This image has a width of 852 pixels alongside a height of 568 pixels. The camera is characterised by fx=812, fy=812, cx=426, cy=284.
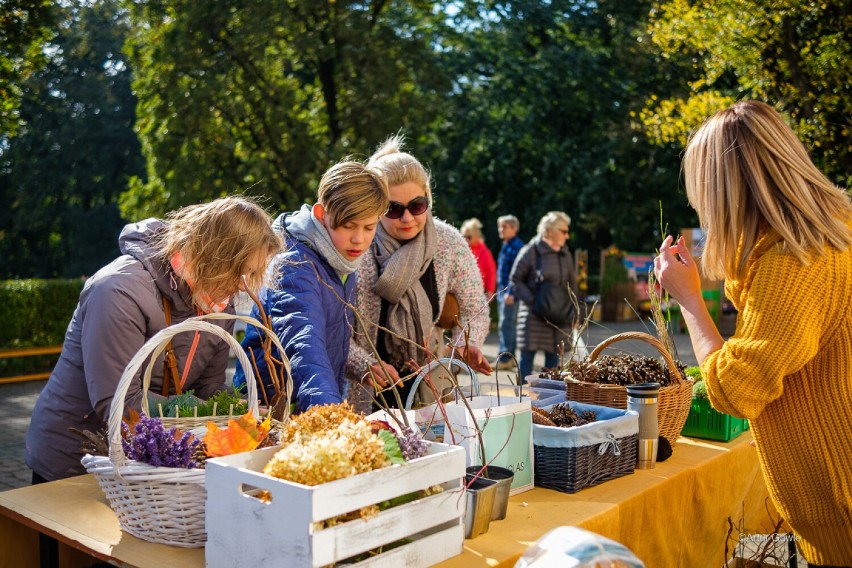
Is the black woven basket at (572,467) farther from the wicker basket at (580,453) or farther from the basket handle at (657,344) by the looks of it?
the basket handle at (657,344)

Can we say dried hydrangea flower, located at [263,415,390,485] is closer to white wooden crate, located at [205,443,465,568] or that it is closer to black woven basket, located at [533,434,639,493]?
white wooden crate, located at [205,443,465,568]

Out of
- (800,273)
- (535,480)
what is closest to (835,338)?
(800,273)

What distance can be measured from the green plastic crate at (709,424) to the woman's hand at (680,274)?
101 centimetres

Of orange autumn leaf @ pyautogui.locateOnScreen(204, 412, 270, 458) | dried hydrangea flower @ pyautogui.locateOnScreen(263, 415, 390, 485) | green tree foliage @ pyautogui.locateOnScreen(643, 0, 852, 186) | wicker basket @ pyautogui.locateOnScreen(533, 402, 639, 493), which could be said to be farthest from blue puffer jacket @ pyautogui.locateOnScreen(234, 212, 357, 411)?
green tree foliage @ pyautogui.locateOnScreen(643, 0, 852, 186)

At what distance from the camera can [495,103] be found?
760 inches

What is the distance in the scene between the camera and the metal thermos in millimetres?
2525

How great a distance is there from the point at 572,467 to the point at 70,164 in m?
27.3

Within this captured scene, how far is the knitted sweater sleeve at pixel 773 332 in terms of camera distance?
1797 mm

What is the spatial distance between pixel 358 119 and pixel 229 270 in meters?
12.8

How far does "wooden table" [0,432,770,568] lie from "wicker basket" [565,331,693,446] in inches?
4.6

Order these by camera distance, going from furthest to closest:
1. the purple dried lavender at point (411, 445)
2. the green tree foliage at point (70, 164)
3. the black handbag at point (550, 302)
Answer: the green tree foliage at point (70, 164) → the black handbag at point (550, 302) → the purple dried lavender at point (411, 445)

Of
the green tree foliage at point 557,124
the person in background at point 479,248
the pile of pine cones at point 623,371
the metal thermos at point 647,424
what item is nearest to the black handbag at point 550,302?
the person in background at point 479,248

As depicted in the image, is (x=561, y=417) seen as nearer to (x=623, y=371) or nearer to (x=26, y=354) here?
(x=623, y=371)

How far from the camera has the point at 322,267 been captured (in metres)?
2.77
